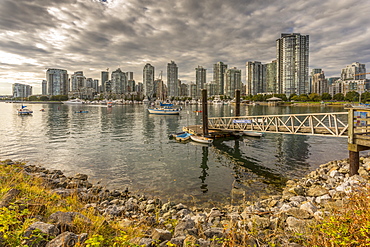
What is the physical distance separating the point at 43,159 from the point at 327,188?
26286 mm

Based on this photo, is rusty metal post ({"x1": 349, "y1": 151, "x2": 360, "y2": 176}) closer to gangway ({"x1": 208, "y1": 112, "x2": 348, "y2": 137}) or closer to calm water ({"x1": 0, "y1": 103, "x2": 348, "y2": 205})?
gangway ({"x1": 208, "y1": 112, "x2": 348, "y2": 137})

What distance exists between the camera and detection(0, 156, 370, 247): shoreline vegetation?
178 inches

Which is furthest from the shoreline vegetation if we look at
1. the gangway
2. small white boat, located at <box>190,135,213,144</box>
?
small white boat, located at <box>190,135,213,144</box>

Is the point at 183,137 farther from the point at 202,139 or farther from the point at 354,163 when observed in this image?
the point at 354,163

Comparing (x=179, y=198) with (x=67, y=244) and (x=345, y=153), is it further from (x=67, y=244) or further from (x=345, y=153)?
(x=345, y=153)

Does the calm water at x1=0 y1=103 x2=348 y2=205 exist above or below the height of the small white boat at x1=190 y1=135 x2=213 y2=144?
below

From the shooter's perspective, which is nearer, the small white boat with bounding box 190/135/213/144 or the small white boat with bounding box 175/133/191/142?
the small white boat with bounding box 190/135/213/144

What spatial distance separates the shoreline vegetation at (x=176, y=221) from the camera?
4.53 meters

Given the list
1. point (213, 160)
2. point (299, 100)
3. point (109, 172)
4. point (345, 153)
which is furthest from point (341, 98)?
point (109, 172)

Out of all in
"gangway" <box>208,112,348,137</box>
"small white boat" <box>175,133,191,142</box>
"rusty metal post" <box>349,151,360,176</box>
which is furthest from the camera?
"small white boat" <box>175,133,191,142</box>

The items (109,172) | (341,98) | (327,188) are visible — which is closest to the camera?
(327,188)

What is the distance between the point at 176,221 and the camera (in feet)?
28.9

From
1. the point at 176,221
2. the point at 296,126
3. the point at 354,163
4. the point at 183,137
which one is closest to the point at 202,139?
the point at 183,137

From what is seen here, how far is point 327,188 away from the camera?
11.9 meters
